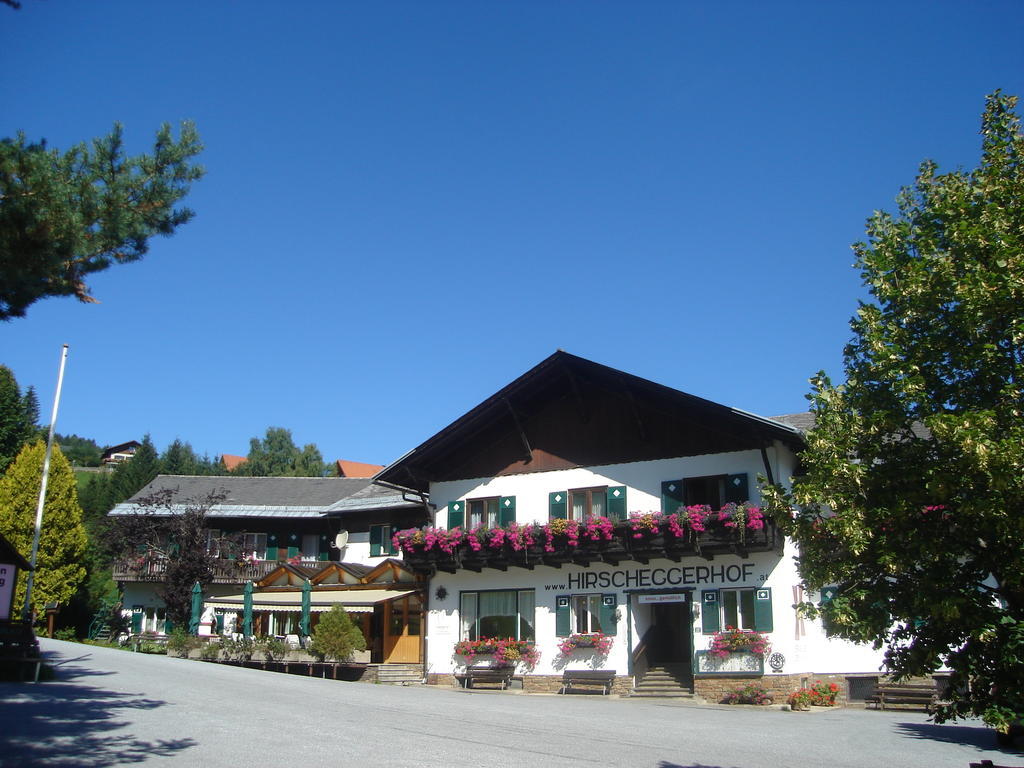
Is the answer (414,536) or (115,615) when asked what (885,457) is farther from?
(115,615)

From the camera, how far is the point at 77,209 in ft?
31.1

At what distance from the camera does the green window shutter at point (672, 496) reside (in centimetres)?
2484

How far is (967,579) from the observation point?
25.6 feet

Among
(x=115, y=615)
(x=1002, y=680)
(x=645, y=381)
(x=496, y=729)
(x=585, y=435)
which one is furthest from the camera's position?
(x=115, y=615)

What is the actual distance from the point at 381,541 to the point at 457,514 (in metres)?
6.34

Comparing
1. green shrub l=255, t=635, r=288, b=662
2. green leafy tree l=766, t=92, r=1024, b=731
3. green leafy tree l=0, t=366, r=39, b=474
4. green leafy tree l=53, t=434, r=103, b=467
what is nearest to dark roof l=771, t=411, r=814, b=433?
green shrub l=255, t=635, r=288, b=662

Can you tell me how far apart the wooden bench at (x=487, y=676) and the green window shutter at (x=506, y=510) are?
4140 mm

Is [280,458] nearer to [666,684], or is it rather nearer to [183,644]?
[183,644]

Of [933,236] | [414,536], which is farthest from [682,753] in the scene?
[414,536]

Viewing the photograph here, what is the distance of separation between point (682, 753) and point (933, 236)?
800 centimetres

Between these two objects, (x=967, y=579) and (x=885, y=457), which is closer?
(x=967, y=579)

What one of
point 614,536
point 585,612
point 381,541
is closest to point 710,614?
point 614,536

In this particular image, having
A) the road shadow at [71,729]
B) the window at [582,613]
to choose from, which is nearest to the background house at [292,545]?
the window at [582,613]

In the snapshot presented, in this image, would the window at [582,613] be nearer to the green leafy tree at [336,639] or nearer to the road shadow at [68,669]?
the green leafy tree at [336,639]
